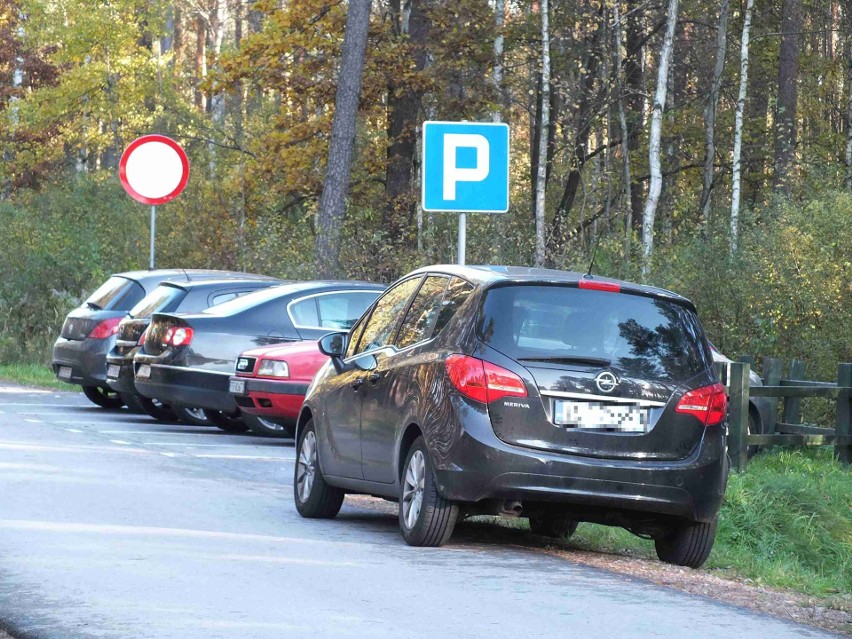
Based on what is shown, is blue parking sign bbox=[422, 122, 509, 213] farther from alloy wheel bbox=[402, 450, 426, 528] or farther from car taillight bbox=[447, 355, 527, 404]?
car taillight bbox=[447, 355, 527, 404]

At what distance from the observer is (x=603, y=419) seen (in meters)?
9.20

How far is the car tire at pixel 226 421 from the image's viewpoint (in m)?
19.1

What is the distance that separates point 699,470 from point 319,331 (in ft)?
28.8

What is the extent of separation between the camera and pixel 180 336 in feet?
58.0

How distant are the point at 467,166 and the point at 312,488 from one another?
4984 mm

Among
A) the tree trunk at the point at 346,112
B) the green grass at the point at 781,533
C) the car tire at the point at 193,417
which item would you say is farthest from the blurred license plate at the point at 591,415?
the tree trunk at the point at 346,112

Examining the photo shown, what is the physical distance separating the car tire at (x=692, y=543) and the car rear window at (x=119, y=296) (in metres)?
11.8

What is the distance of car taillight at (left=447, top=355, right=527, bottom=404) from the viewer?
9148mm

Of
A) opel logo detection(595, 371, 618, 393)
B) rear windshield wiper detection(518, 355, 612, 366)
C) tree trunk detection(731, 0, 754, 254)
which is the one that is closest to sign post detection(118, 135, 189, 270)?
tree trunk detection(731, 0, 754, 254)

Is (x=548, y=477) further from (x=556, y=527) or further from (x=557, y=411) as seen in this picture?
(x=556, y=527)

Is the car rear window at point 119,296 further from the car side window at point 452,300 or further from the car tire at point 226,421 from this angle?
the car side window at point 452,300

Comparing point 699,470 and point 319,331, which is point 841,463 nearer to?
point 319,331

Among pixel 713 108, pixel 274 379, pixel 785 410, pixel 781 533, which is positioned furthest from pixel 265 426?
pixel 713 108

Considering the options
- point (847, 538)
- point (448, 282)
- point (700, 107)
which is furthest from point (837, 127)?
point (448, 282)
